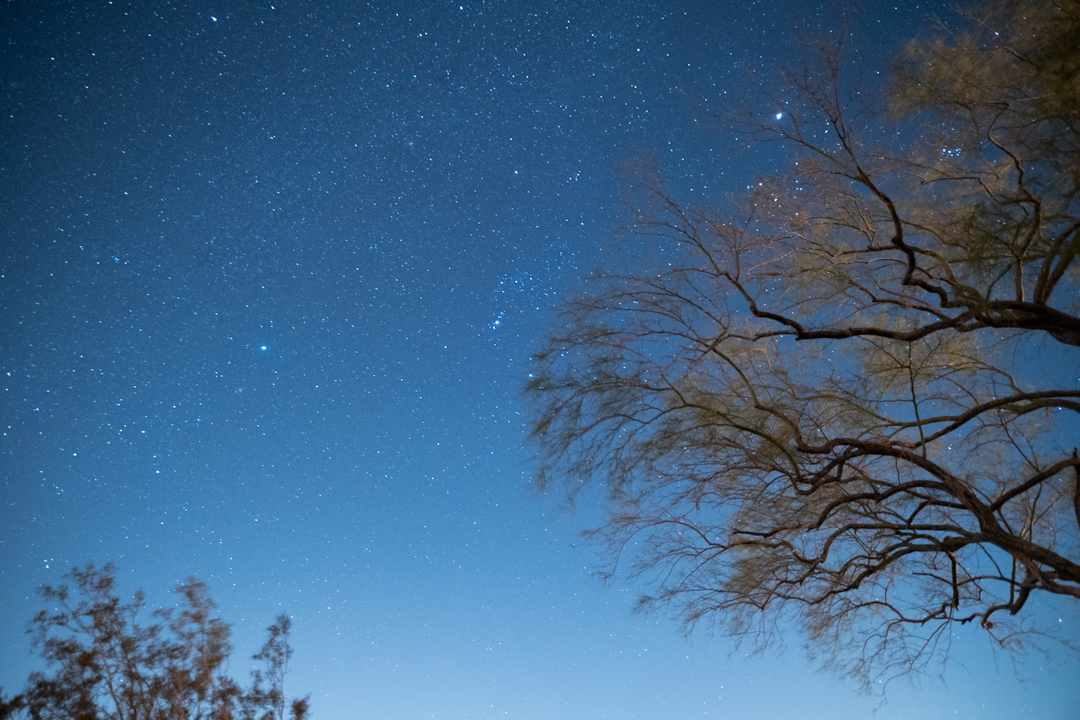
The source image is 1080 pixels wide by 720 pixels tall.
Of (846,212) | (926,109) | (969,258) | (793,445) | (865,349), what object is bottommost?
(793,445)

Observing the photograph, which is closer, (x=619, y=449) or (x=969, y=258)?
(x=969, y=258)

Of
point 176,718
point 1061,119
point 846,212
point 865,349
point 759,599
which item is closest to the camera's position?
point 1061,119

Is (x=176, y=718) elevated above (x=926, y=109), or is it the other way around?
(x=926, y=109)

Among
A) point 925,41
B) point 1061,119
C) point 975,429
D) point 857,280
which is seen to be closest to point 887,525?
point 975,429

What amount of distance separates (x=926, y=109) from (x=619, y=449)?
5.00 m

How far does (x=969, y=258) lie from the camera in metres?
6.56

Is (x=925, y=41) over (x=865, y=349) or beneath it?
over

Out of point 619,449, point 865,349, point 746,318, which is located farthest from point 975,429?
point 619,449

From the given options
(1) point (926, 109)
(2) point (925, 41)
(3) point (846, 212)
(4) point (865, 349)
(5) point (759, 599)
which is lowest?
(5) point (759, 599)

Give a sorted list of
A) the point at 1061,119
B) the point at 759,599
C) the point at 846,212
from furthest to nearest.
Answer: the point at 846,212 → the point at 759,599 → the point at 1061,119

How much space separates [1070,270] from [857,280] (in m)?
2.56

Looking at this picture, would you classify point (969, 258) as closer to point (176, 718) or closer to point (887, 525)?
point (887, 525)

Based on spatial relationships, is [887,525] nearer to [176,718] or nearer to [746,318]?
[746,318]

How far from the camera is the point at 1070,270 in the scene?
8.25m
